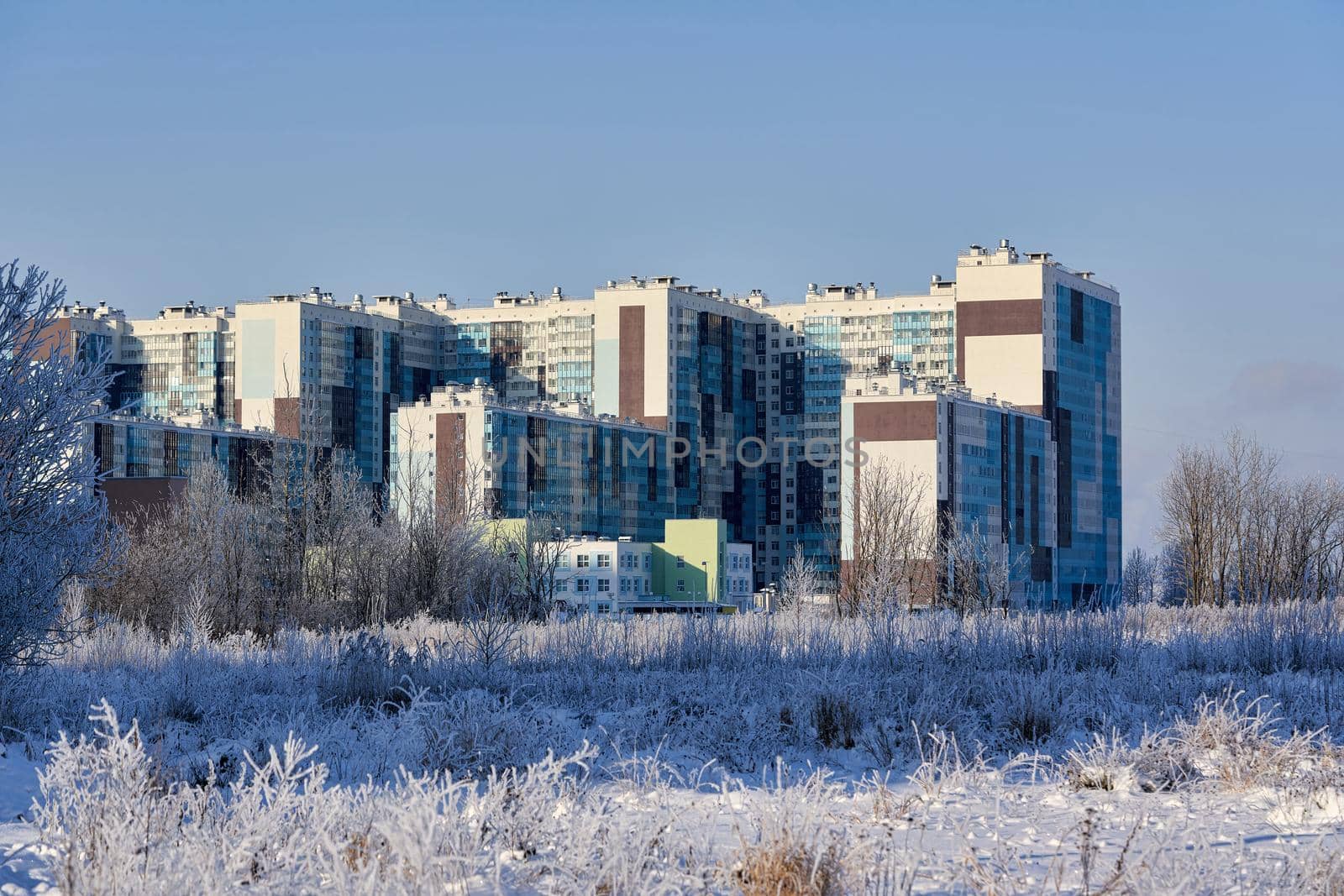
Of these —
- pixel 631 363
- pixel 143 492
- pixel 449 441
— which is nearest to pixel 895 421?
pixel 631 363

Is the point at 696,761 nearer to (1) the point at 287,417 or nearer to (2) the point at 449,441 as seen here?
(2) the point at 449,441

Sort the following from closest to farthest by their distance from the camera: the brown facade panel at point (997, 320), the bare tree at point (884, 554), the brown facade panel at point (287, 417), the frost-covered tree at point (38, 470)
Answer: the frost-covered tree at point (38, 470) → the bare tree at point (884, 554) → the brown facade panel at point (997, 320) → the brown facade panel at point (287, 417)

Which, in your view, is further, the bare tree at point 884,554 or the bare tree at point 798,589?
the bare tree at point 884,554

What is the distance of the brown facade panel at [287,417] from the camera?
109m

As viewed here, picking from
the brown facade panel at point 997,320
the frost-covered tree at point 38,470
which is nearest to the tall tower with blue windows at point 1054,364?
the brown facade panel at point 997,320

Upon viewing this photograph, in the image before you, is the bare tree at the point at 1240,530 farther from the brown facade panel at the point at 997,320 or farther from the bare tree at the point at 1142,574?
the brown facade panel at the point at 997,320

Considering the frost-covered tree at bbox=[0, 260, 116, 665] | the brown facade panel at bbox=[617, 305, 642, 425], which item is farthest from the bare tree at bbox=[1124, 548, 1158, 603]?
the frost-covered tree at bbox=[0, 260, 116, 665]

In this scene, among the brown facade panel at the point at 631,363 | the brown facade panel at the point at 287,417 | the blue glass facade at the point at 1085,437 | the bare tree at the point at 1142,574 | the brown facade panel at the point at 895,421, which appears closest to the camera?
the bare tree at the point at 1142,574

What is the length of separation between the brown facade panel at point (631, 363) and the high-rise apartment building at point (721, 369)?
0.12 meters

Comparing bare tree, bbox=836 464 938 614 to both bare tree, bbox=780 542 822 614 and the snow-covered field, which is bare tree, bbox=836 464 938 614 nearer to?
bare tree, bbox=780 542 822 614

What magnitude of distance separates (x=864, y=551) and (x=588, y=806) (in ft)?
129

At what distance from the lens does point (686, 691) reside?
1507 cm

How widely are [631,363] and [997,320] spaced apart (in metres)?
25.6

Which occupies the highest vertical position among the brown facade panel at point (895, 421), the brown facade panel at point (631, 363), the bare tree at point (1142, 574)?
the brown facade panel at point (631, 363)
